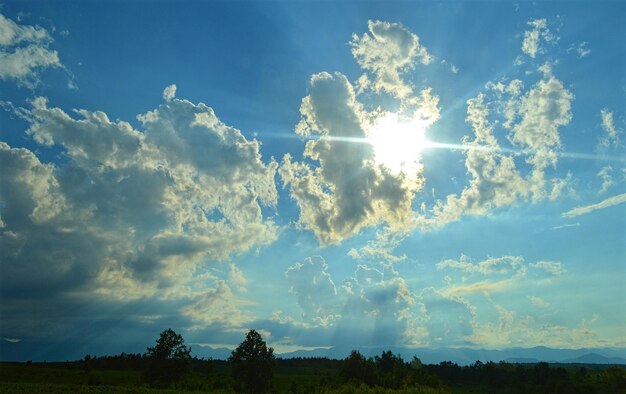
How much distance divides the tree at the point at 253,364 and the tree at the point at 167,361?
17.2 m

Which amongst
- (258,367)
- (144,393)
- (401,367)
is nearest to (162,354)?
(258,367)

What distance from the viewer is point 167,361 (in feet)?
412

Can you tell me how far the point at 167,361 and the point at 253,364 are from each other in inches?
1043

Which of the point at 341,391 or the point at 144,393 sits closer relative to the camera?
the point at 341,391

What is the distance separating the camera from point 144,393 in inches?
2472

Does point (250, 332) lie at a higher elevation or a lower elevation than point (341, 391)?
higher

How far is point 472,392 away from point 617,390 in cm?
5251

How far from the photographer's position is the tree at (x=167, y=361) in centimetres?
12288

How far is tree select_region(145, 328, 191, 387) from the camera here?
12288cm

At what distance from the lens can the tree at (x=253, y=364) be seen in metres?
116

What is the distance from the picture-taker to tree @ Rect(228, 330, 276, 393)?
4550 inches

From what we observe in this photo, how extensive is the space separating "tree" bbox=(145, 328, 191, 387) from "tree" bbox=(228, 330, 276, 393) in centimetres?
1722

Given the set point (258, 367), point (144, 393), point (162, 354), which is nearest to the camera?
point (144, 393)

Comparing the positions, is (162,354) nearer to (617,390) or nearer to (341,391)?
(341,391)
